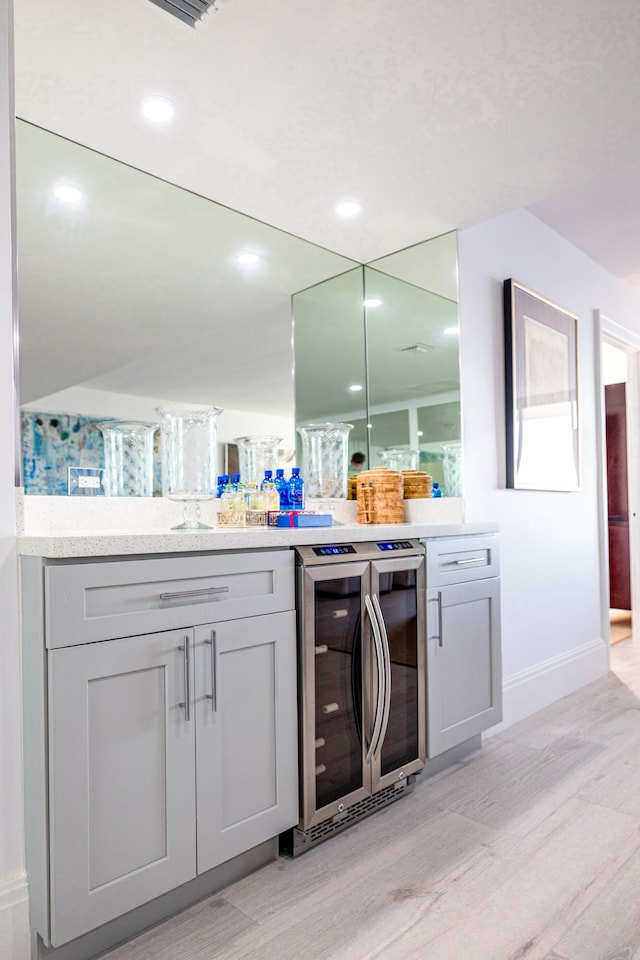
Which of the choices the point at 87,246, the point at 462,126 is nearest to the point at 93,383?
the point at 87,246

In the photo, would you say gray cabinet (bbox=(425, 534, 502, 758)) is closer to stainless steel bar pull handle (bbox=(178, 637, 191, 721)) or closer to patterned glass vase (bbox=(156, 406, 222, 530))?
patterned glass vase (bbox=(156, 406, 222, 530))

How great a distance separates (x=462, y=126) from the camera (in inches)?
82.0

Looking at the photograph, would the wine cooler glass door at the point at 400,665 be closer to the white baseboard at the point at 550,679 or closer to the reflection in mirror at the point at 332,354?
the white baseboard at the point at 550,679

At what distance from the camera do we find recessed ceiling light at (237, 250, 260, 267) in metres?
2.67

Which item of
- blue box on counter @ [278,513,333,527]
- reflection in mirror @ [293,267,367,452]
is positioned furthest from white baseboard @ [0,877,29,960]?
reflection in mirror @ [293,267,367,452]

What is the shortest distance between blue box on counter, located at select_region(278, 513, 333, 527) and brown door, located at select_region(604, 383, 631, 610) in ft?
12.9

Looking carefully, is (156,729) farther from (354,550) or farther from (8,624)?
(354,550)

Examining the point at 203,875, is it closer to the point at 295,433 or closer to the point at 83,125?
the point at 295,433

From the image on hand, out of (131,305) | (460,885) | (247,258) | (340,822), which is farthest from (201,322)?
(460,885)

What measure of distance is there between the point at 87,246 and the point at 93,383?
0.46 meters

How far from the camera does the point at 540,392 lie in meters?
3.43

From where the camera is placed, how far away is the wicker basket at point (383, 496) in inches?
113

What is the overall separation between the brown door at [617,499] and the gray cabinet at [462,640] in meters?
3.19

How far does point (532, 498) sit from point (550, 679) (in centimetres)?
99
